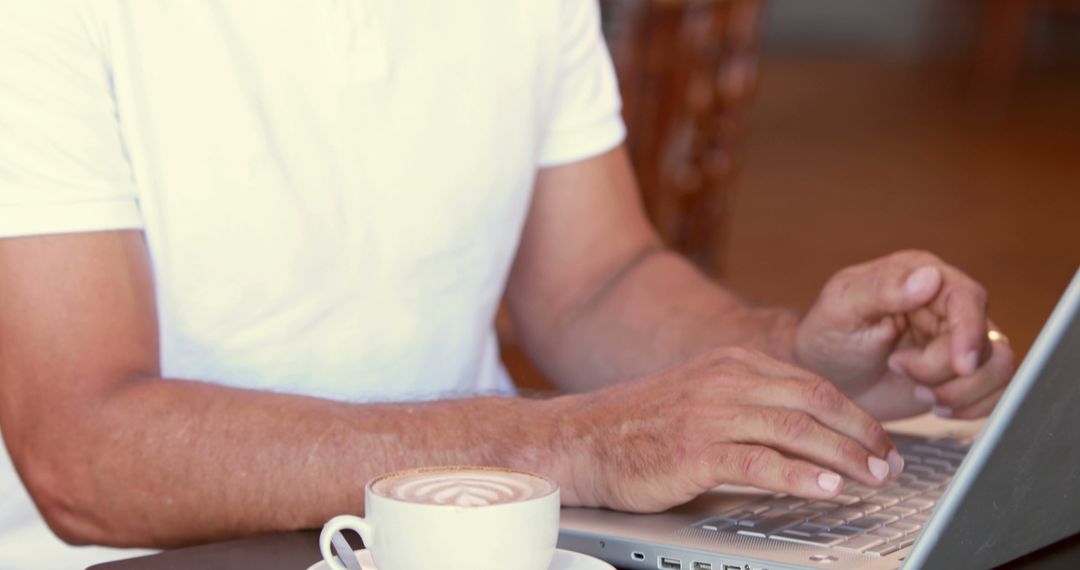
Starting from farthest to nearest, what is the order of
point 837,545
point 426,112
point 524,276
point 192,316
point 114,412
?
point 524,276 → point 426,112 → point 192,316 → point 114,412 → point 837,545

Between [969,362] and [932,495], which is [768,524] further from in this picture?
[969,362]

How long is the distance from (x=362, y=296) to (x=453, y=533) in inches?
22.6

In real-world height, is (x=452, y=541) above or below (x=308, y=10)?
below

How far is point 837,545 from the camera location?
804 mm

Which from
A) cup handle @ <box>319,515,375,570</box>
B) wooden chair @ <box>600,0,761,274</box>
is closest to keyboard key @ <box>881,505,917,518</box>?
cup handle @ <box>319,515,375,570</box>

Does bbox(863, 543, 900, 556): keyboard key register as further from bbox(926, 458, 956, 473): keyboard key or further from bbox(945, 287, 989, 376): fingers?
bbox(945, 287, 989, 376): fingers

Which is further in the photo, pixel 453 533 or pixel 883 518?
pixel 883 518

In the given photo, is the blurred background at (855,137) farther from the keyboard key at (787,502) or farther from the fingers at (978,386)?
the keyboard key at (787,502)

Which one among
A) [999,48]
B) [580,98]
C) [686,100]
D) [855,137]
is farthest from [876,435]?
[999,48]

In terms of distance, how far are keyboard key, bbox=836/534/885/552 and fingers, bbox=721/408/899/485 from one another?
5 cm

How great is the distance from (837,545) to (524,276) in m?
0.68

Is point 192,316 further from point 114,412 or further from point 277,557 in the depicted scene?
point 277,557

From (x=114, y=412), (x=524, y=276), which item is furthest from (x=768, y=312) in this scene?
(x=114, y=412)

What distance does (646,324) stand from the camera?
1343mm
